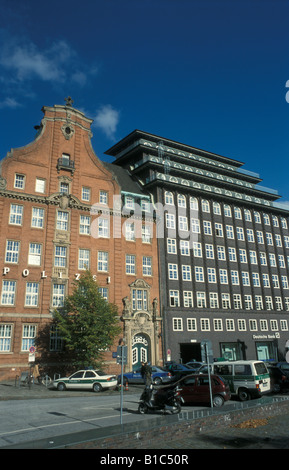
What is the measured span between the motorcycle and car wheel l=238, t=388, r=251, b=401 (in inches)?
197

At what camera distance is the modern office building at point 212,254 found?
42688mm

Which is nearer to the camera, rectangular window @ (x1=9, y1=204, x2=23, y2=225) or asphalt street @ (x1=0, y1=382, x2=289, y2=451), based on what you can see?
asphalt street @ (x1=0, y1=382, x2=289, y2=451)

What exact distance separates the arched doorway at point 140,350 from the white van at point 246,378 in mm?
19250

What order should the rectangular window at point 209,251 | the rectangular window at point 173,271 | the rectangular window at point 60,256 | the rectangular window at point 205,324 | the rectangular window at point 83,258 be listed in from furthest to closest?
the rectangular window at point 209,251 → the rectangular window at point 205,324 → the rectangular window at point 173,271 → the rectangular window at point 83,258 → the rectangular window at point 60,256

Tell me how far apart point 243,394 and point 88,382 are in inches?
435

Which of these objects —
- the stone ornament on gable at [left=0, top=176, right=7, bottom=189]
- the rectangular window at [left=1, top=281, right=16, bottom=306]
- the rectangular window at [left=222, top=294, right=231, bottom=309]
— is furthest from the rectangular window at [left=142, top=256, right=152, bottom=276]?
the stone ornament on gable at [left=0, top=176, right=7, bottom=189]

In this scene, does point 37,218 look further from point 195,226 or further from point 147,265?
point 195,226

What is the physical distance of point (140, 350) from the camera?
Answer: 126 ft

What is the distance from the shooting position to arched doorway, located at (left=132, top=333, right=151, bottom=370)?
124 feet

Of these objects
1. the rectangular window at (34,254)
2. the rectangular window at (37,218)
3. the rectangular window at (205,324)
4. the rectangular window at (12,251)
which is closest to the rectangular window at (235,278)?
the rectangular window at (205,324)

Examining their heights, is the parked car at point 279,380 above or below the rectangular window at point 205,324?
below

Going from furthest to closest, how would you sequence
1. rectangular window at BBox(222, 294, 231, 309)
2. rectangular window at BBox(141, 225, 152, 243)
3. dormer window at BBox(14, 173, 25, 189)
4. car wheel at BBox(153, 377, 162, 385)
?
rectangular window at BBox(222, 294, 231, 309), rectangular window at BBox(141, 225, 152, 243), dormer window at BBox(14, 173, 25, 189), car wheel at BBox(153, 377, 162, 385)

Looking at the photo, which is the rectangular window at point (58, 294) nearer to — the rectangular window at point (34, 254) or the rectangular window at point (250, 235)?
the rectangular window at point (34, 254)

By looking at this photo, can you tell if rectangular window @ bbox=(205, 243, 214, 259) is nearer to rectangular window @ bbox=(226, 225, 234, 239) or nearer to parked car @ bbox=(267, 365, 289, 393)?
rectangular window @ bbox=(226, 225, 234, 239)
